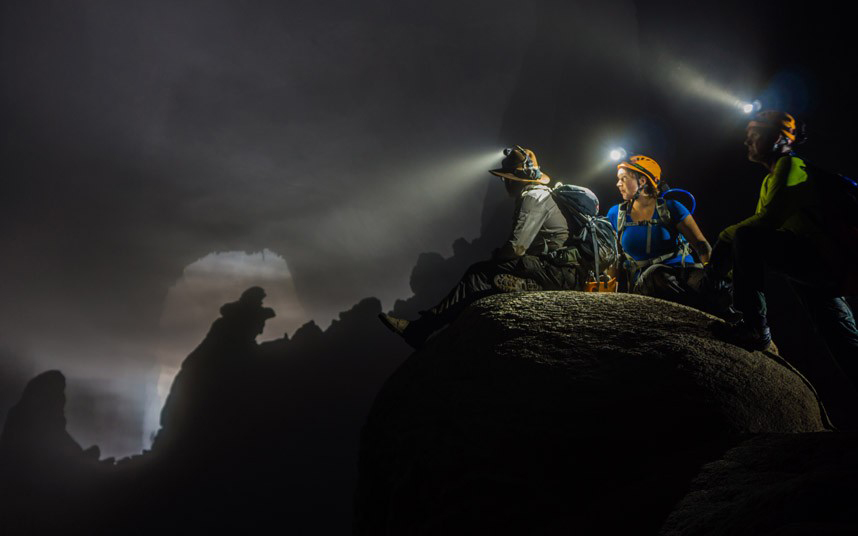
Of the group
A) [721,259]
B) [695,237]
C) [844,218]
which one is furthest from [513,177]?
[844,218]

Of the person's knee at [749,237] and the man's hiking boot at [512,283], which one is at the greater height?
the man's hiking boot at [512,283]

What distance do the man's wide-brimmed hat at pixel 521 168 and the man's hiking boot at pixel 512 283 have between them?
167 cm

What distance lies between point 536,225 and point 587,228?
Answer: 27.8 inches

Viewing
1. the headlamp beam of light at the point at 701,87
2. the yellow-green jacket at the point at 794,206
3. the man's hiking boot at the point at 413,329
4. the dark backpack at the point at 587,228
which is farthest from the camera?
the headlamp beam of light at the point at 701,87

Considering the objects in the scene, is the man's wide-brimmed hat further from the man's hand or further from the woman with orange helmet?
the man's hand

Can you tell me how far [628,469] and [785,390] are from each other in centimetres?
180

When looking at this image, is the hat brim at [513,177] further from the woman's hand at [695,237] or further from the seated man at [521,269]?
the woman's hand at [695,237]

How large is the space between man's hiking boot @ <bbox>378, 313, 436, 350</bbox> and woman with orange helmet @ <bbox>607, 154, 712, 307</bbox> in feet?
9.25

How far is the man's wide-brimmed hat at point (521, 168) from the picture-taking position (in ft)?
21.3

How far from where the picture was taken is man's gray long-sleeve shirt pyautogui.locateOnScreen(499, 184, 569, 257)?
18.7 ft

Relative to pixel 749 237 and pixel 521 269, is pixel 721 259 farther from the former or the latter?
pixel 521 269

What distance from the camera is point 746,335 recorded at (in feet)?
11.9

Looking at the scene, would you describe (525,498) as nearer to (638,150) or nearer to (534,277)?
(534,277)

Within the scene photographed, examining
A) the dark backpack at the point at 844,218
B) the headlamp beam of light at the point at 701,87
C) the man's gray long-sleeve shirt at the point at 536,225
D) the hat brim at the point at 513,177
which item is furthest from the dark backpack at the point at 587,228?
the headlamp beam of light at the point at 701,87
